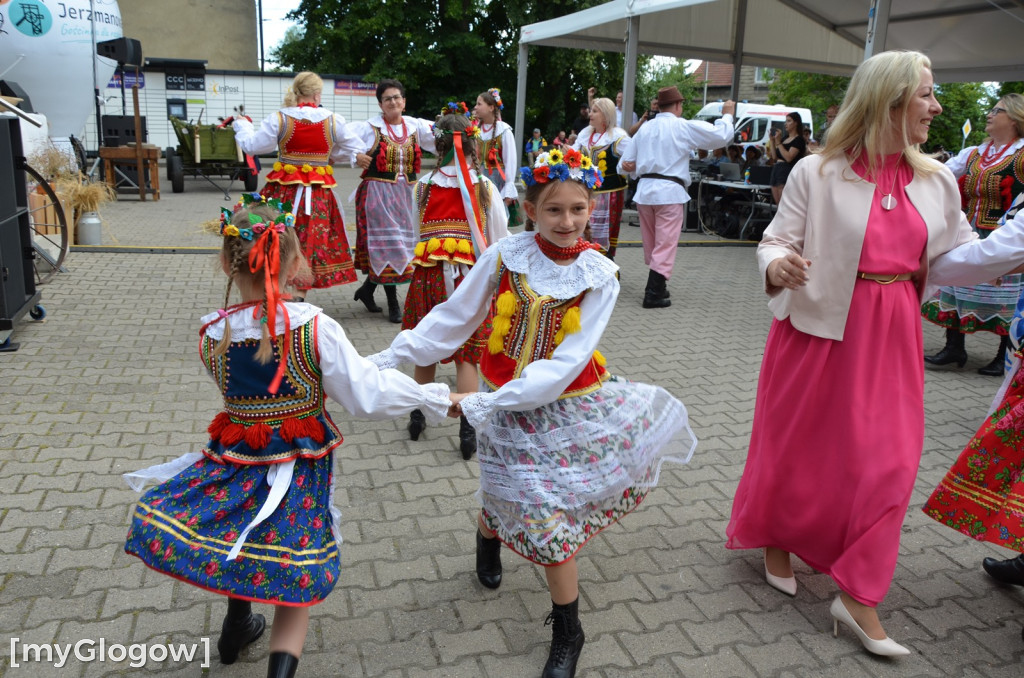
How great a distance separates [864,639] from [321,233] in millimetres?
4984

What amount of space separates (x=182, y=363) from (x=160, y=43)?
89.1ft

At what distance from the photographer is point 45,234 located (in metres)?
8.34

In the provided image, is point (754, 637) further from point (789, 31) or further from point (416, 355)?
point (789, 31)

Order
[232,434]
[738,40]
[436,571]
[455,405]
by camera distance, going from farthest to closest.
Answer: [738,40] → [436,571] → [455,405] → [232,434]

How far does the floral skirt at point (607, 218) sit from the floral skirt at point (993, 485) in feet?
19.7

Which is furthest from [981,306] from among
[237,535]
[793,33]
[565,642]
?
[793,33]

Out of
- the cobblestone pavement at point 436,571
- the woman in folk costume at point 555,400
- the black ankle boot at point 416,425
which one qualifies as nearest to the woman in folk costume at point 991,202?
the cobblestone pavement at point 436,571

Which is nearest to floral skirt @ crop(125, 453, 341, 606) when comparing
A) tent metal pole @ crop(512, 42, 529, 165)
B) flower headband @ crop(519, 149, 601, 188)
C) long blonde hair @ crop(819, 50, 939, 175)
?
flower headband @ crop(519, 149, 601, 188)

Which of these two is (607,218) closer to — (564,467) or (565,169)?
(565,169)

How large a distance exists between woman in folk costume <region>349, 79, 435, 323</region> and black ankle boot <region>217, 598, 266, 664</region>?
430cm

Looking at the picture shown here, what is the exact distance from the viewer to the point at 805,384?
2.91 meters

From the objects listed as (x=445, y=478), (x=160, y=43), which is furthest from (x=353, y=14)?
(x=445, y=478)

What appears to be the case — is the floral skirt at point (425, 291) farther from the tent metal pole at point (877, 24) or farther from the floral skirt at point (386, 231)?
the tent metal pole at point (877, 24)

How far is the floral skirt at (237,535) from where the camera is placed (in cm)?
218
